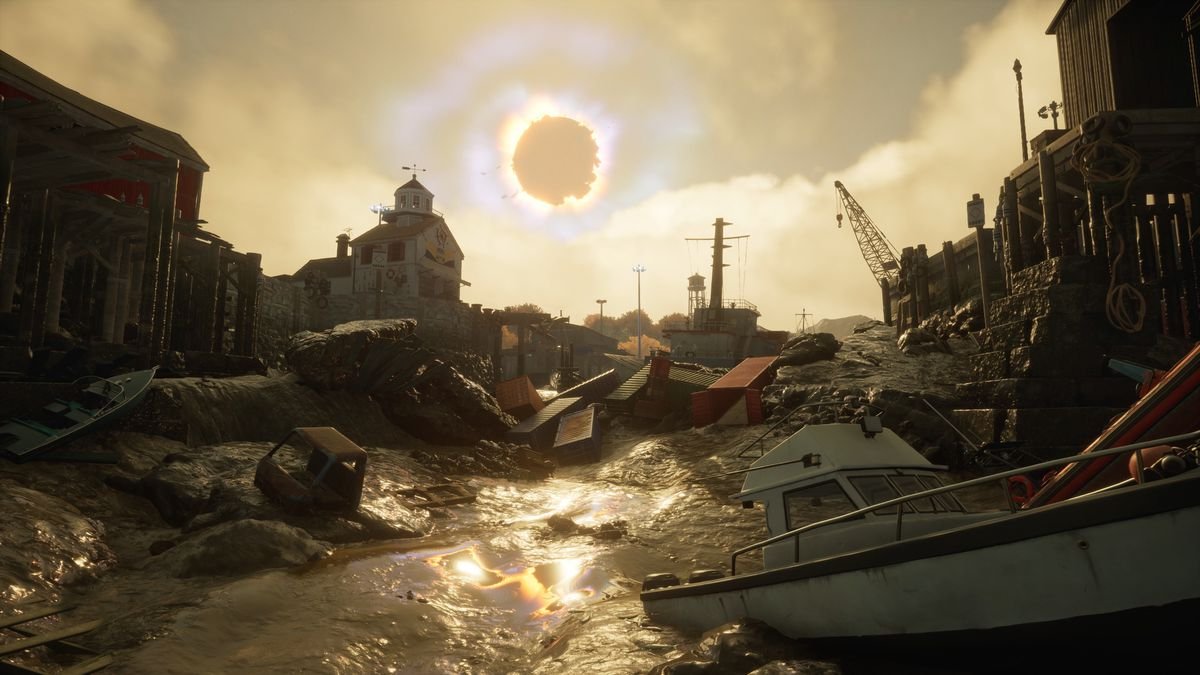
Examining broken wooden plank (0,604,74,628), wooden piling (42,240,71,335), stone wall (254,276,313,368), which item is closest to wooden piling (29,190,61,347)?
wooden piling (42,240,71,335)

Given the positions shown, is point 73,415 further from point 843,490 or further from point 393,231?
point 393,231

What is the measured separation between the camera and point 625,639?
5.81 meters

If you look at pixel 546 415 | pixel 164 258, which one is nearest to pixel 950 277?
pixel 546 415

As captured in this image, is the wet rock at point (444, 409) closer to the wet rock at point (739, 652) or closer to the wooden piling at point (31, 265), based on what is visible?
the wooden piling at point (31, 265)

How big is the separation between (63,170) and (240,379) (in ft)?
20.3

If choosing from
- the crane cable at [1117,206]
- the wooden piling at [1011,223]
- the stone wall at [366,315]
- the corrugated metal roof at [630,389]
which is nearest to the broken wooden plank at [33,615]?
the crane cable at [1117,206]

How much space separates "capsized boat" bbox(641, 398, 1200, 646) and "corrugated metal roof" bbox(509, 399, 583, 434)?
49.3ft

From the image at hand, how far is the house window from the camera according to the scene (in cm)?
553

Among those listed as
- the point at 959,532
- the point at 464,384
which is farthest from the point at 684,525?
the point at 464,384

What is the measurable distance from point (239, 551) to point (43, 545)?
6.27ft

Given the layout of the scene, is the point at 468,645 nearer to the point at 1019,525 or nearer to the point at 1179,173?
the point at 1019,525

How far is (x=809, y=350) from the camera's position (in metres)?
21.4

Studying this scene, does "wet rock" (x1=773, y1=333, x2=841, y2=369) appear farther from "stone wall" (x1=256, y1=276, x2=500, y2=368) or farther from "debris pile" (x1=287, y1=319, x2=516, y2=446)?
"stone wall" (x1=256, y1=276, x2=500, y2=368)

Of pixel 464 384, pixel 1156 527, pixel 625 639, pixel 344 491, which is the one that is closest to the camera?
pixel 1156 527
